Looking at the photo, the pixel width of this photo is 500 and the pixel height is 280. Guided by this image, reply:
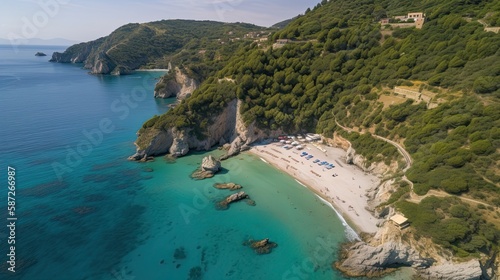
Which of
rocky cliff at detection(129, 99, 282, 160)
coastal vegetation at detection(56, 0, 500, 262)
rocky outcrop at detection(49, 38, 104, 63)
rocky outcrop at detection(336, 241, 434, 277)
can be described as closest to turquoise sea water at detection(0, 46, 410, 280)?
rocky outcrop at detection(336, 241, 434, 277)

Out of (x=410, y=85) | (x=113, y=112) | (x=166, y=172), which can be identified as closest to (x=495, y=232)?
(x=410, y=85)

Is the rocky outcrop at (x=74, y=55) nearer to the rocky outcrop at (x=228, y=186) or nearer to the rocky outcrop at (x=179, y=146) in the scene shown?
the rocky outcrop at (x=179, y=146)

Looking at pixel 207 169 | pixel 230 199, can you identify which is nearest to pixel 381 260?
pixel 230 199

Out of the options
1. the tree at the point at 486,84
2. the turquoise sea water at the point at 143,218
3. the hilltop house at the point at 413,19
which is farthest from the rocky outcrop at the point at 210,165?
the hilltop house at the point at 413,19

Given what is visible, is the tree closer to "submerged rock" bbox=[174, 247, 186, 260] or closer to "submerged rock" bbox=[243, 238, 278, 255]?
"submerged rock" bbox=[243, 238, 278, 255]

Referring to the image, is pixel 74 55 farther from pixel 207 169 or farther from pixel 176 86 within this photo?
pixel 207 169

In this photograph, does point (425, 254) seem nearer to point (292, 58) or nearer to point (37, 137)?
point (292, 58)
